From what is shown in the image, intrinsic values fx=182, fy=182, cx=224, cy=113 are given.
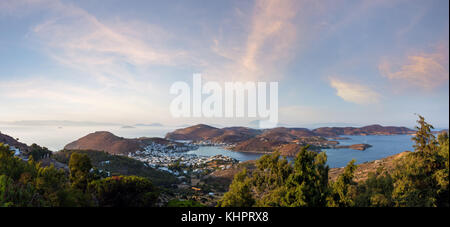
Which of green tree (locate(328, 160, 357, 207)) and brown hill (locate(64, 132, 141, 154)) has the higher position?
green tree (locate(328, 160, 357, 207))

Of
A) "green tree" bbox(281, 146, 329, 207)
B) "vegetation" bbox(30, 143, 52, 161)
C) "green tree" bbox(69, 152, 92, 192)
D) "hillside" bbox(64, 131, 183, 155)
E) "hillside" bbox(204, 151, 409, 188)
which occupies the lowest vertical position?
"hillside" bbox(64, 131, 183, 155)

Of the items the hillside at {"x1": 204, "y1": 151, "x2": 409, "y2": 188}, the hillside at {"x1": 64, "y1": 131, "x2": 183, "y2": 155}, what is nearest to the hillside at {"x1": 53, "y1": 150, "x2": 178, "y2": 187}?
the hillside at {"x1": 204, "y1": 151, "x2": 409, "y2": 188}

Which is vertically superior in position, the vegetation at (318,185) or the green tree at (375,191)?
the vegetation at (318,185)

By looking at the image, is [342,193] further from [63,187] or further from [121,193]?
[121,193]

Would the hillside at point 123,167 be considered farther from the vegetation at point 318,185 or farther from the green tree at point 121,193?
the vegetation at point 318,185

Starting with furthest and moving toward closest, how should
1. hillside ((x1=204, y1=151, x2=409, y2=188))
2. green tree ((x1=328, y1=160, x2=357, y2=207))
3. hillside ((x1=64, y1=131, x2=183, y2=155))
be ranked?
hillside ((x1=64, y1=131, x2=183, y2=155)), hillside ((x1=204, y1=151, x2=409, y2=188)), green tree ((x1=328, y1=160, x2=357, y2=207))

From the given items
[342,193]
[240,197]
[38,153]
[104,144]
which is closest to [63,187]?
[240,197]

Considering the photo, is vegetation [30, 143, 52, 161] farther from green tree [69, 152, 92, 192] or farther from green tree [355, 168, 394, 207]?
green tree [355, 168, 394, 207]

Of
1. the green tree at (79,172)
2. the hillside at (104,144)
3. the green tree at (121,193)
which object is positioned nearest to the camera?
the green tree at (121,193)

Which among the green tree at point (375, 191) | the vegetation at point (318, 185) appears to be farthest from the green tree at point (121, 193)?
the green tree at point (375, 191)

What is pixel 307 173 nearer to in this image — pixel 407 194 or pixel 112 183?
pixel 407 194

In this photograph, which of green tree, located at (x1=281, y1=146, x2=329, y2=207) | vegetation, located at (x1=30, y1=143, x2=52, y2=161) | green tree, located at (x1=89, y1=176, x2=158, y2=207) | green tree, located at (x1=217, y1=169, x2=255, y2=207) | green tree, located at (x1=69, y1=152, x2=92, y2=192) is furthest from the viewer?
vegetation, located at (x1=30, y1=143, x2=52, y2=161)
